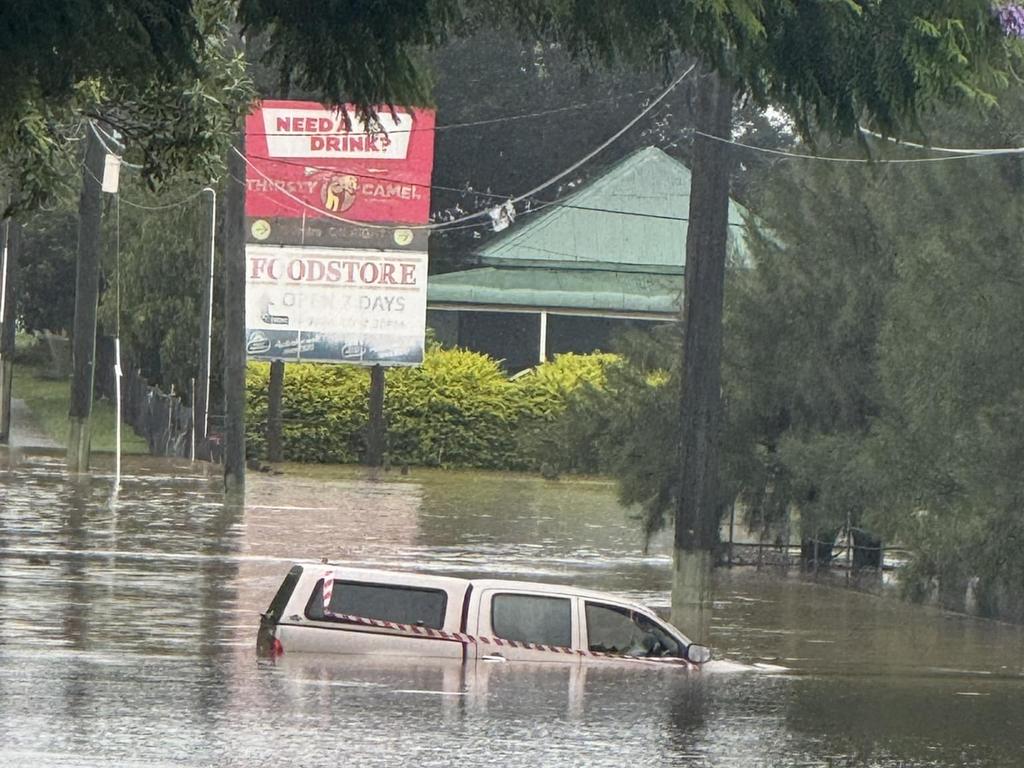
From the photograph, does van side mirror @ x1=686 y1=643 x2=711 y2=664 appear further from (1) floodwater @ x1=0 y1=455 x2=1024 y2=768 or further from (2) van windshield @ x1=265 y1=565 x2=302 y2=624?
(2) van windshield @ x1=265 y1=565 x2=302 y2=624

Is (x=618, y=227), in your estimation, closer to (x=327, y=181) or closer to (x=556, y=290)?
(x=556, y=290)

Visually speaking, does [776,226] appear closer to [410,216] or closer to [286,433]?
[410,216]

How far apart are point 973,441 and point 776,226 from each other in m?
6.01

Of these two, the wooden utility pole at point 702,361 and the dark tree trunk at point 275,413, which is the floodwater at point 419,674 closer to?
the wooden utility pole at point 702,361

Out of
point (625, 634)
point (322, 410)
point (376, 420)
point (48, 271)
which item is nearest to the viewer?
point (625, 634)

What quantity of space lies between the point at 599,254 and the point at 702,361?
37.0 metres

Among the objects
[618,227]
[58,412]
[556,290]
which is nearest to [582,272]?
[556,290]

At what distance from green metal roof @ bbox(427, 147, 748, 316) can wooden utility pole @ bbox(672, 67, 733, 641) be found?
3288cm

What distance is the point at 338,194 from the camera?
137 ft

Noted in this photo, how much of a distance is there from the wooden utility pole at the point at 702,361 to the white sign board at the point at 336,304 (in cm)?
2431

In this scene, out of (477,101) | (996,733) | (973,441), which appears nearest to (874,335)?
(973,441)

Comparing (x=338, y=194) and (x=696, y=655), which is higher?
(x=338, y=194)

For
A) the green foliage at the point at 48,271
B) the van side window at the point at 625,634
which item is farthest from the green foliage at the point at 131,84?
the green foliage at the point at 48,271

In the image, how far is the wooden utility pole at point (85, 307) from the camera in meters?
38.2
